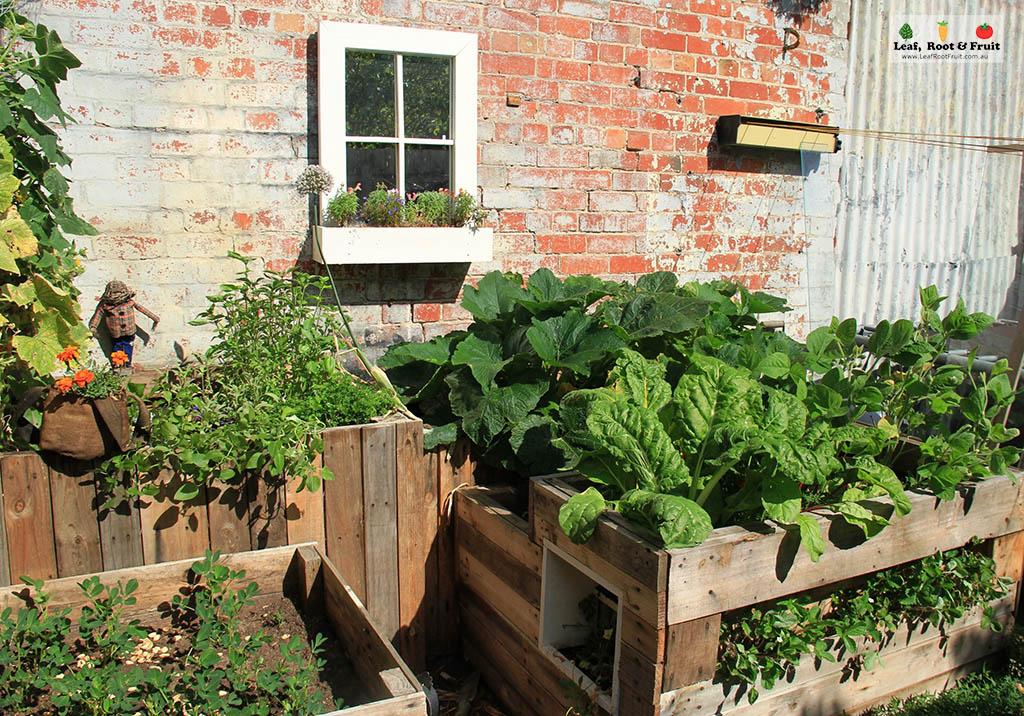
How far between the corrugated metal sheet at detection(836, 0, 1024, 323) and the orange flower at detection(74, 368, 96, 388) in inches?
174

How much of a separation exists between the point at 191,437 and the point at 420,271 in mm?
1597

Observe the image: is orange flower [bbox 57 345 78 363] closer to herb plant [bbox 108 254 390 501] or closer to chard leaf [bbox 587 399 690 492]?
herb plant [bbox 108 254 390 501]

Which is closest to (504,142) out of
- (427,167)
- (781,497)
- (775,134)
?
(427,167)

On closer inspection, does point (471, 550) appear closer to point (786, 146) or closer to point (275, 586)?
point (275, 586)

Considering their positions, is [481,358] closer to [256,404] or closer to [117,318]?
[256,404]

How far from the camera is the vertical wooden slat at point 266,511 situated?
8.94 feet

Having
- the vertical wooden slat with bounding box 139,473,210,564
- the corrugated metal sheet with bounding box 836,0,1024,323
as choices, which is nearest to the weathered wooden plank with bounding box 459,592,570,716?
the vertical wooden slat with bounding box 139,473,210,564

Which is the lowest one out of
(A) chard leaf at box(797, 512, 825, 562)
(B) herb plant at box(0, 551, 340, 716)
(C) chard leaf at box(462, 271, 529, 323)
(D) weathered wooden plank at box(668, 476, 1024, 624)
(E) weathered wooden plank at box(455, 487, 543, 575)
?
(B) herb plant at box(0, 551, 340, 716)

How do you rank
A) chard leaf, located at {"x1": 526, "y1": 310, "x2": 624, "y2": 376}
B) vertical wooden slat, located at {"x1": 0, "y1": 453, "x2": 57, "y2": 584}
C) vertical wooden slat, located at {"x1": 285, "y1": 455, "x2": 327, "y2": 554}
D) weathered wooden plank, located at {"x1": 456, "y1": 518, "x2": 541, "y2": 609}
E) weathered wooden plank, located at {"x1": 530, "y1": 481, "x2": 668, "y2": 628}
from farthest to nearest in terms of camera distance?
chard leaf, located at {"x1": 526, "y1": 310, "x2": 624, "y2": 376} → vertical wooden slat, located at {"x1": 285, "y1": 455, "x2": 327, "y2": 554} → weathered wooden plank, located at {"x1": 456, "y1": 518, "x2": 541, "y2": 609} → vertical wooden slat, located at {"x1": 0, "y1": 453, "x2": 57, "y2": 584} → weathered wooden plank, located at {"x1": 530, "y1": 481, "x2": 668, "y2": 628}

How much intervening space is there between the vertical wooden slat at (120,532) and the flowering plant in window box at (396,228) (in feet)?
4.47

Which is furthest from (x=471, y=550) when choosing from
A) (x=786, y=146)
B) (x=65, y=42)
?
(x=786, y=146)

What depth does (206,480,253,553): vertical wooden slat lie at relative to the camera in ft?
8.74

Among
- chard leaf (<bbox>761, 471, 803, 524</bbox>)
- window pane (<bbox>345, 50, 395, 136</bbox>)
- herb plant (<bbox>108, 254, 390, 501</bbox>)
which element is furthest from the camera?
window pane (<bbox>345, 50, 395, 136</bbox>)

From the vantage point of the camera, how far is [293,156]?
358 cm
